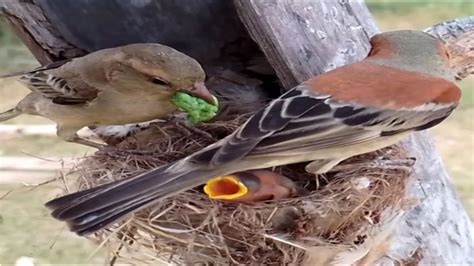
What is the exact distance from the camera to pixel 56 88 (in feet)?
7.63

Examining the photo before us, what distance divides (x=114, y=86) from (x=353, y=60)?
0.53 m

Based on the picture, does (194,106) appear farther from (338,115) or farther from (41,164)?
(41,164)

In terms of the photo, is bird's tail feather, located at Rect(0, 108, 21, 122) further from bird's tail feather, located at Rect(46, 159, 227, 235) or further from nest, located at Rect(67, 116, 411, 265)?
bird's tail feather, located at Rect(46, 159, 227, 235)

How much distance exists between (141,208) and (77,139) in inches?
22.0

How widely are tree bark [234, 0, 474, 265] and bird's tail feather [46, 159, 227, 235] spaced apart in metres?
0.41

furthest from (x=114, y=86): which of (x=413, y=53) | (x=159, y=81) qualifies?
(x=413, y=53)

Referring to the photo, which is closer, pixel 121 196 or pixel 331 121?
pixel 121 196

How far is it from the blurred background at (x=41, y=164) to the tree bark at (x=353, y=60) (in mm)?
1286

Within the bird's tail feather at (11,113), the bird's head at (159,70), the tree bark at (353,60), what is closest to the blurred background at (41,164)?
the bird's tail feather at (11,113)

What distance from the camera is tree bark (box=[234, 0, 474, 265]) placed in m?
2.25

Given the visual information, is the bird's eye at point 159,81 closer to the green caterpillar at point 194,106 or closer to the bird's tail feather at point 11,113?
the green caterpillar at point 194,106

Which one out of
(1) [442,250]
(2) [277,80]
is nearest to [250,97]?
(2) [277,80]

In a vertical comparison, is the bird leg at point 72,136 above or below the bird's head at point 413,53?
above

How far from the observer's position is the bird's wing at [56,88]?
2.31m
